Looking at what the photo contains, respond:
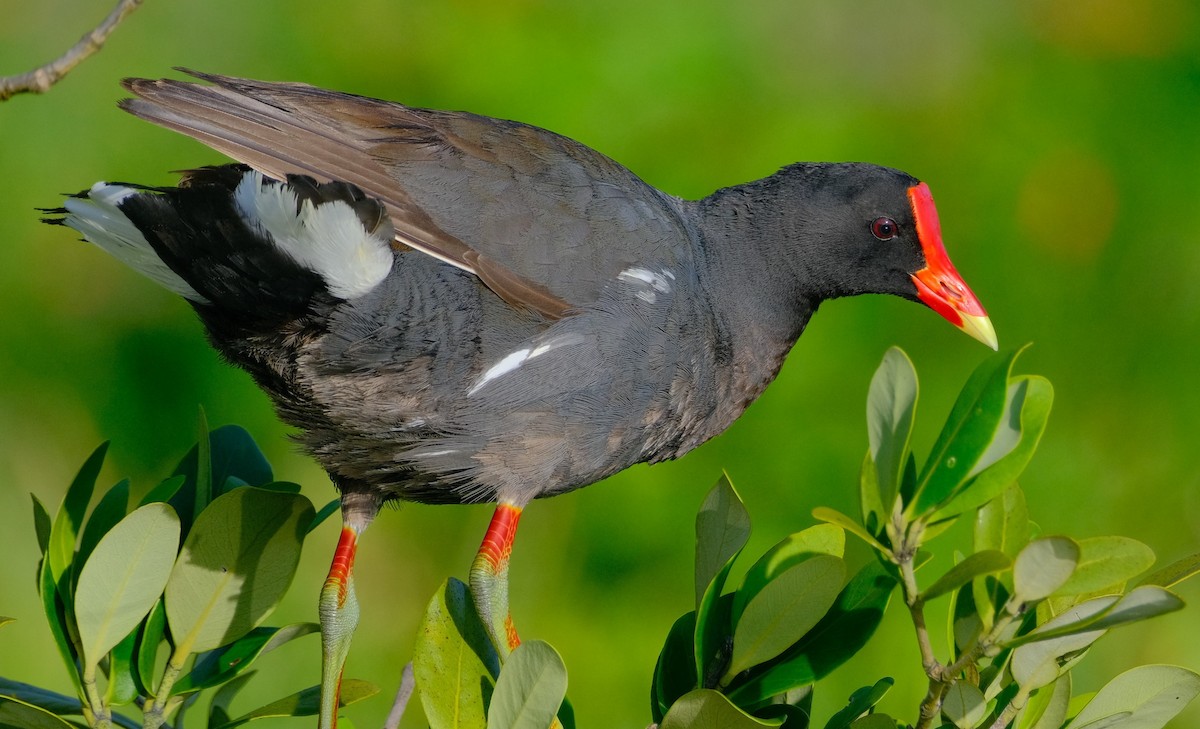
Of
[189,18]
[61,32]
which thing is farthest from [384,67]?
[61,32]

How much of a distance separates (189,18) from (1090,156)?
235cm

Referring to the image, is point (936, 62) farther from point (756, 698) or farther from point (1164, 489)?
point (756, 698)

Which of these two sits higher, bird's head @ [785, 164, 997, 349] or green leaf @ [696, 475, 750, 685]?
bird's head @ [785, 164, 997, 349]

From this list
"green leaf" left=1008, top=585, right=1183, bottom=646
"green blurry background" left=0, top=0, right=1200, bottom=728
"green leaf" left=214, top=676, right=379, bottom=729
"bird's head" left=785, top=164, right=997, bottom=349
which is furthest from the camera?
"green blurry background" left=0, top=0, right=1200, bottom=728

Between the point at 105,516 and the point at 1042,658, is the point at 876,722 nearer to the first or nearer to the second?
the point at 1042,658

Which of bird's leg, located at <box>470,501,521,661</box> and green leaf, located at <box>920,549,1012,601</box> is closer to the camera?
green leaf, located at <box>920,549,1012,601</box>

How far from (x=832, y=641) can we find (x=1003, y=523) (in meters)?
0.24

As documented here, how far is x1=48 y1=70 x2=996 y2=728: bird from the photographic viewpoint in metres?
1.75

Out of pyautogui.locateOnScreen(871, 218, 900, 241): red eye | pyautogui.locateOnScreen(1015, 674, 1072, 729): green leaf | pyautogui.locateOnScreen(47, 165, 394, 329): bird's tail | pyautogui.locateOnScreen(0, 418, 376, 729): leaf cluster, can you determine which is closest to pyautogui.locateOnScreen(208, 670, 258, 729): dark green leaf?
pyautogui.locateOnScreen(0, 418, 376, 729): leaf cluster

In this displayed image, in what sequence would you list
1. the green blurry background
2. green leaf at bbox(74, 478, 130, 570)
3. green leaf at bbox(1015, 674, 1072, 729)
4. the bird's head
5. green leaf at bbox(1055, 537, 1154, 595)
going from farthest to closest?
1. the green blurry background
2. the bird's head
3. green leaf at bbox(74, 478, 130, 570)
4. green leaf at bbox(1015, 674, 1072, 729)
5. green leaf at bbox(1055, 537, 1154, 595)

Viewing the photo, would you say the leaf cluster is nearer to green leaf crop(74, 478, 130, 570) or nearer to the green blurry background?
green leaf crop(74, 478, 130, 570)

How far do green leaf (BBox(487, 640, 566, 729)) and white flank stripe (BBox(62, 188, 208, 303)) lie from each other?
31.6 inches

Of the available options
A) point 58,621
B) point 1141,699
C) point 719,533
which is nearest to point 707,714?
point 719,533

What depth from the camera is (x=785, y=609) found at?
4.79 feet
